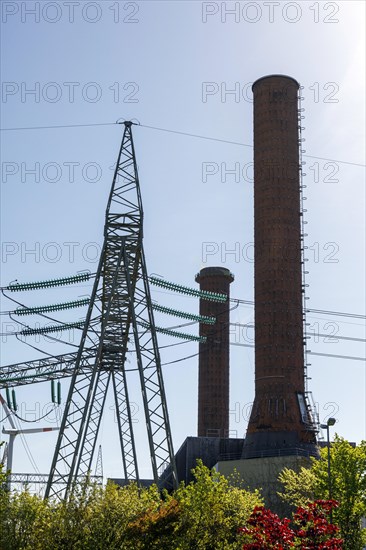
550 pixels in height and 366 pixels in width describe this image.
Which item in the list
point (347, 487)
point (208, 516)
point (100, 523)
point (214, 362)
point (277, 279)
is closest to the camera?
point (100, 523)

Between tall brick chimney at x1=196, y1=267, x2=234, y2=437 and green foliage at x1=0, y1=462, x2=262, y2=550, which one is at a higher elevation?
tall brick chimney at x1=196, y1=267, x2=234, y2=437

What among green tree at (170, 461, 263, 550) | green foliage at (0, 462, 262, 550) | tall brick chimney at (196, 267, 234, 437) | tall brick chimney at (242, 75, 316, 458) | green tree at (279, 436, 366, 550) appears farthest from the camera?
tall brick chimney at (196, 267, 234, 437)

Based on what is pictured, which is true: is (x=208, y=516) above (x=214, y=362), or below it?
below

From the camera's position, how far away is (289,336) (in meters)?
46.3

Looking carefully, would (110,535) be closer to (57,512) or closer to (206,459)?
(57,512)

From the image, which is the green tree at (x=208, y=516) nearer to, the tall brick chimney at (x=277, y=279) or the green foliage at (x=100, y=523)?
the green foliage at (x=100, y=523)

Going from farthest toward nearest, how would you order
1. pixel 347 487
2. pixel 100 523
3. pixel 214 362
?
pixel 214 362 < pixel 347 487 < pixel 100 523

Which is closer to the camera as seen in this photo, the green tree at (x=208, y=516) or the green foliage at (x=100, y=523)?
the green foliage at (x=100, y=523)

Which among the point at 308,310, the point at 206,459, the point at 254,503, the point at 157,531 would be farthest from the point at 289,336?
the point at 157,531

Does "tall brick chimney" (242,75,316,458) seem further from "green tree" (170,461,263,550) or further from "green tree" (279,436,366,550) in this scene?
"green tree" (170,461,263,550)

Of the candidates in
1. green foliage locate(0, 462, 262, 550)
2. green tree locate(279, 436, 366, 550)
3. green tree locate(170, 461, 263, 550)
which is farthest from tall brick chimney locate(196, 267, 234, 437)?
green foliage locate(0, 462, 262, 550)

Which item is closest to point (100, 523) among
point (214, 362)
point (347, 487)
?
point (347, 487)

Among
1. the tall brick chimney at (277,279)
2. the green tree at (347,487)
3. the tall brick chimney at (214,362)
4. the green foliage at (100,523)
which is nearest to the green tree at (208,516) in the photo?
the green foliage at (100,523)

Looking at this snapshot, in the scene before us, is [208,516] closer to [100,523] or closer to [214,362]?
[100,523]
